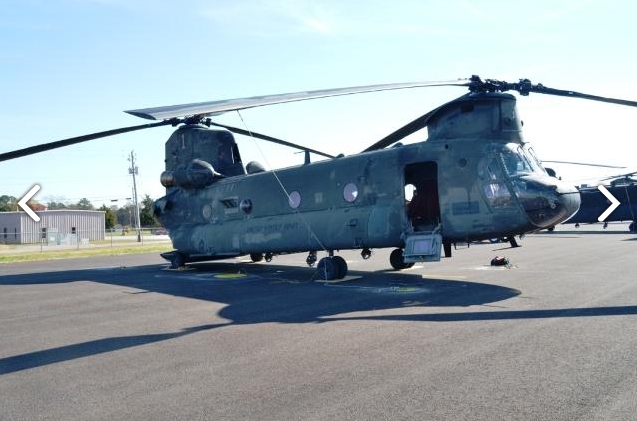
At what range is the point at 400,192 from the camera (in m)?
14.8

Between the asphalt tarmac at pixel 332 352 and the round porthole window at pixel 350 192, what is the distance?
2724 mm

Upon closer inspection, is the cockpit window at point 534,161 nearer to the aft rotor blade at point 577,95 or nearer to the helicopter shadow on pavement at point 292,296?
the aft rotor blade at point 577,95

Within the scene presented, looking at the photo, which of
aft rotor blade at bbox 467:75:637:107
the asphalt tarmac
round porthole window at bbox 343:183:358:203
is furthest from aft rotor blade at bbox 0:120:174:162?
aft rotor blade at bbox 467:75:637:107

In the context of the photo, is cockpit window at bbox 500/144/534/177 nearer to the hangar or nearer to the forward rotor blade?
the forward rotor blade

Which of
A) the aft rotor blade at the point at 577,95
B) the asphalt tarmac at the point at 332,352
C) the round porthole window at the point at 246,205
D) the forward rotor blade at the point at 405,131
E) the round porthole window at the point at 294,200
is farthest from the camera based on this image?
the round porthole window at the point at 246,205

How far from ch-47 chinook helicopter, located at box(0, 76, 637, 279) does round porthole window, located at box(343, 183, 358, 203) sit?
3cm

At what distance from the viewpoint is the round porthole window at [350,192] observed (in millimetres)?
15805

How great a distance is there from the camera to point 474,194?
13586mm

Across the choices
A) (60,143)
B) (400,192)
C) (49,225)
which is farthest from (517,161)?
(49,225)

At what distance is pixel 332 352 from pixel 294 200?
10450 mm

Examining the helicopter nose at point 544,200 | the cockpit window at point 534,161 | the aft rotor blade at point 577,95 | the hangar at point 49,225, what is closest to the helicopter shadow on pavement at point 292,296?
the helicopter nose at point 544,200

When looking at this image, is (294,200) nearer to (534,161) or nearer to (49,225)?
(534,161)

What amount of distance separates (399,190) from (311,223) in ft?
10.1

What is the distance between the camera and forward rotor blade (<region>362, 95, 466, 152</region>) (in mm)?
15160
